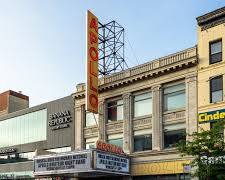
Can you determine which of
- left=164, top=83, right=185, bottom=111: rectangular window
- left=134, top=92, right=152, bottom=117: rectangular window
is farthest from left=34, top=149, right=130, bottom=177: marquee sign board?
left=164, top=83, right=185, bottom=111: rectangular window

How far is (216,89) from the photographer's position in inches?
1469

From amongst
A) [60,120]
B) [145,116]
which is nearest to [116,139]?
[145,116]

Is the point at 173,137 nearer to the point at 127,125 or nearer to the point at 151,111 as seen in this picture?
the point at 151,111

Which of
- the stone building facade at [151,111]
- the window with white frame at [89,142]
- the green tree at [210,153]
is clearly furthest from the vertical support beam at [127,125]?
the green tree at [210,153]

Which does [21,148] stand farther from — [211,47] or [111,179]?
[211,47]

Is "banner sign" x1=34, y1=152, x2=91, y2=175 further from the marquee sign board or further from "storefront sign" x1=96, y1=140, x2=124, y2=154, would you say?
"storefront sign" x1=96, y1=140, x2=124, y2=154

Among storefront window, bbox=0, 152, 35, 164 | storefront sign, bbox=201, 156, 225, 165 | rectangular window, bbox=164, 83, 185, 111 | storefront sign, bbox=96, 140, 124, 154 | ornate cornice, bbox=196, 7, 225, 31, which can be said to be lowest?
storefront window, bbox=0, 152, 35, 164

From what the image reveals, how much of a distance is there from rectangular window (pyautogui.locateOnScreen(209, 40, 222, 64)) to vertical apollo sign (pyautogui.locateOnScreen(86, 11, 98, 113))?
36.6 ft

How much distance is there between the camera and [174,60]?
133 ft

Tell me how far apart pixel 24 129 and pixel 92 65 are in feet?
58.9

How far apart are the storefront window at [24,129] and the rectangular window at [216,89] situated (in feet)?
74.9

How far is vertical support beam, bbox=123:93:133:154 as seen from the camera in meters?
43.5

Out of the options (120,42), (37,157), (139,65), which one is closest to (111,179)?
(37,157)

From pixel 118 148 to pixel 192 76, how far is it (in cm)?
886
